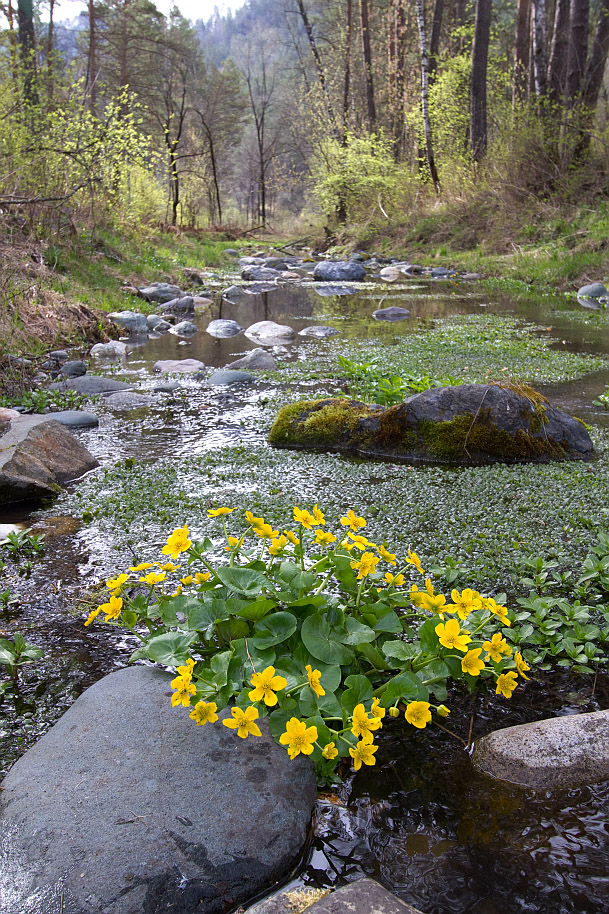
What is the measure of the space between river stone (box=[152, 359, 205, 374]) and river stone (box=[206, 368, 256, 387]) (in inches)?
25.0

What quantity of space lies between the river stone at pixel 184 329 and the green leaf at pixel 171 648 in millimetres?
9706

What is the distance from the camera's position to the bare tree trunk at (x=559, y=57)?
55.0 ft

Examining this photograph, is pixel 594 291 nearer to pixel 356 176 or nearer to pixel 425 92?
pixel 425 92

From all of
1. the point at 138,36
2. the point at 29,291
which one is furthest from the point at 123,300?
the point at 138,36

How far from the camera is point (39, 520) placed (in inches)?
160

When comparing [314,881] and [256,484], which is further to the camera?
[256,484]

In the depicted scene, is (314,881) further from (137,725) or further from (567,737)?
(567,737)

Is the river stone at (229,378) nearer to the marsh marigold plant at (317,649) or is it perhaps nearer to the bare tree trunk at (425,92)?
the marsh marigold plant at (317,649)

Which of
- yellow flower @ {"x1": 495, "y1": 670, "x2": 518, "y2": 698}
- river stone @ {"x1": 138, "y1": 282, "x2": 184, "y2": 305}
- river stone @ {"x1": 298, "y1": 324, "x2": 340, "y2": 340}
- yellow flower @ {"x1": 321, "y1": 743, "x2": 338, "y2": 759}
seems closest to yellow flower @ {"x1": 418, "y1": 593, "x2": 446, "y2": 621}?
yellow flower @ {"x1": 495, "y1": 670, "x2": 518, "y2": 698}

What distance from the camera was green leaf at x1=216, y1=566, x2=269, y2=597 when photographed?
6.87 ft

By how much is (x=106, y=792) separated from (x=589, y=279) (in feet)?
47.0

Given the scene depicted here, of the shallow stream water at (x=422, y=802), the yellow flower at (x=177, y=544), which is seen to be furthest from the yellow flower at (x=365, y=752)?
the yellow flower at (x=177, y=544)

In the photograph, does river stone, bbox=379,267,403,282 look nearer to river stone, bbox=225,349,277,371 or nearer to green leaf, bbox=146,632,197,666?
river stone, bbox=225,349,277,371

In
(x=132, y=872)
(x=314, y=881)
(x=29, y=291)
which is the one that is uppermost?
(x=29, y=291)
